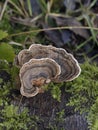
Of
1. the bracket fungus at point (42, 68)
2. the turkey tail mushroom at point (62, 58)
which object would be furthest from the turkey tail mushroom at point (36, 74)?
the turkey tail mushroom at point (62, 58)

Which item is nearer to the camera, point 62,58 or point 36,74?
point 36,74

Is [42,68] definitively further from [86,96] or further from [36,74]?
[86,96]

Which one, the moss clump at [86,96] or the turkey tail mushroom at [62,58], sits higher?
the turkey tail mushroom at [62,58]

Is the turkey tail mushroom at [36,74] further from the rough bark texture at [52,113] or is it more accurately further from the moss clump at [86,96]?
the moss clump at [86,96]

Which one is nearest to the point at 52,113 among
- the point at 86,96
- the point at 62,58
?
the point at 86,96

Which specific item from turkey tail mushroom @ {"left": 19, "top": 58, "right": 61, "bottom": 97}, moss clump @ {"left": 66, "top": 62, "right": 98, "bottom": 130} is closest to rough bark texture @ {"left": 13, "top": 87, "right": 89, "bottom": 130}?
moss clump @ {"left": 66, "top": 62, "right": 98, "bottom": 130}

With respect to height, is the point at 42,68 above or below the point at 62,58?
below

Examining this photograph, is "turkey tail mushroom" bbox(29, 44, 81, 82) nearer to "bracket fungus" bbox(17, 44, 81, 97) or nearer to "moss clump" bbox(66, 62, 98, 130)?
"bracket fungus" bbox(17, 44, 81, 97)

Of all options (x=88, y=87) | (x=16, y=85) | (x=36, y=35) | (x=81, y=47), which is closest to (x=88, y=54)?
(x=81, y=47)
